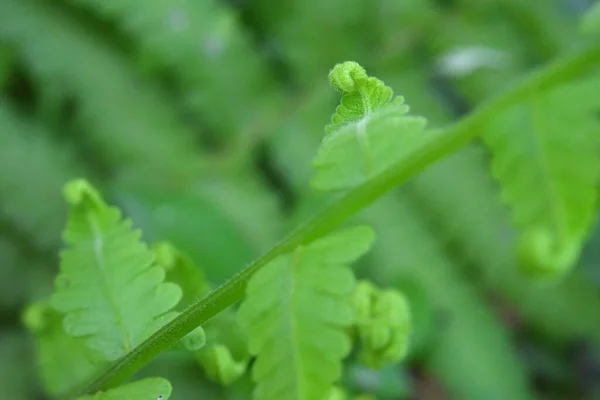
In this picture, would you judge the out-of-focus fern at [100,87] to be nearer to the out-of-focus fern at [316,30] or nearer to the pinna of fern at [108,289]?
the out-of-focus fern at [316,30]

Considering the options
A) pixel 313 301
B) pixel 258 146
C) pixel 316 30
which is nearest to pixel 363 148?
pixel 313 301

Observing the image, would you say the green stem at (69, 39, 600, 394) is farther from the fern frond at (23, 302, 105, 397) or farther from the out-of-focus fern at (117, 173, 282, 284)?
the out-of-focus fern at (117, 173, 282, 284)

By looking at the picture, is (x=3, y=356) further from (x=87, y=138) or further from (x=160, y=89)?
(x=160, y=89)

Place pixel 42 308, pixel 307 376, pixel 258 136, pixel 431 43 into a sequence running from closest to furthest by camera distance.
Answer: pixel 307 376 → pixel 42 308 → pixel 258 136 → pixel 431 43

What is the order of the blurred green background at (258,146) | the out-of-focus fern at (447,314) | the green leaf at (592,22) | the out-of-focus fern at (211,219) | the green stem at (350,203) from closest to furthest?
the green stem at (350,203), the green leaf at (592,22), the out-of-focus fern at (211,219), the blurred green background at (258,146), the out-of-focus fern at (447,314)

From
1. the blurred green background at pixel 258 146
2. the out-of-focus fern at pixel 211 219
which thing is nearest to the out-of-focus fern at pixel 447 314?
the blurred green background at pixel 258 146

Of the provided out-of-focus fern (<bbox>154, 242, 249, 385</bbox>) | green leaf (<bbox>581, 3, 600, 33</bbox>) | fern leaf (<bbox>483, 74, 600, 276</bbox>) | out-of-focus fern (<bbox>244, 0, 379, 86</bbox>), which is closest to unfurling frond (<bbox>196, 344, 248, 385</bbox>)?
out-of-focus fern (<bbox>154, 242, 249, 385</bbox>)

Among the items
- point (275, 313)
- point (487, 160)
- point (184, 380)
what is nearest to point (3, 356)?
point (184, 380)
